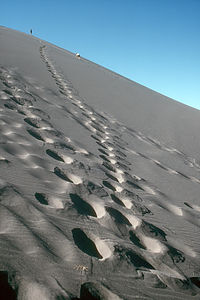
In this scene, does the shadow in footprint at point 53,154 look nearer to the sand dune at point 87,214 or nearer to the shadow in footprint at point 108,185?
the sand dune at point 87,214

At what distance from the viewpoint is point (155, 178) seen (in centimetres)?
280

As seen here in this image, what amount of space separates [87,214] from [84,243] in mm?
301

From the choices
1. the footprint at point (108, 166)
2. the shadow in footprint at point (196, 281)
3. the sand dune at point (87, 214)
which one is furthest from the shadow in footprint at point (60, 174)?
the shadow in footprint at point (196, 281)

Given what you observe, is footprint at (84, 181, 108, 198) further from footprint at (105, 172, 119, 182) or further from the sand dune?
footprint at (105, 172, 119, 182)

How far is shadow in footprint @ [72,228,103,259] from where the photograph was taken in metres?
1.21

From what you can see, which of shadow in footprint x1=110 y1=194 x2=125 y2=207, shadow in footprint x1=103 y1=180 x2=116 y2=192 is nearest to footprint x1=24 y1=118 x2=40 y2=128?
shadow in footprint x1=103 y1=180 x2=116 y2=192

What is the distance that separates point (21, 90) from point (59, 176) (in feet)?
9.03

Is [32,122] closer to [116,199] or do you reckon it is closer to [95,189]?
[95,189]

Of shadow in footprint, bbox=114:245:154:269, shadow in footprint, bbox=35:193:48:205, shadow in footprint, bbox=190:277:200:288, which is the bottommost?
shadow in footprint, bbox=35:193:48:205

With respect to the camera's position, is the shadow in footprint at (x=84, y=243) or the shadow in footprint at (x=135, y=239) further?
the shadow in footprint at (x=135, y=239)

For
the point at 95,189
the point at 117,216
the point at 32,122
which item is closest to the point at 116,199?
the point at 95,189

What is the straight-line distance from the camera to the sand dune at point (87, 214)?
3.28 feet

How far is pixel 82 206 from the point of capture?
164 cm

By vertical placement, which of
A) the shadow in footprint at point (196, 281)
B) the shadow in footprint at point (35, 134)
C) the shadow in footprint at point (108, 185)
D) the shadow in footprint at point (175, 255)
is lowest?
the shadow in footprint at point (108, 185)
